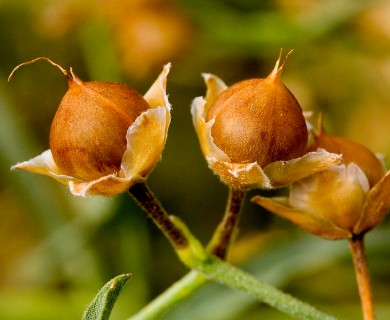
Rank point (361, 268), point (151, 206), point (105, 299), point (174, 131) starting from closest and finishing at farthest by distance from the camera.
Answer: point (105, 299) → point (151, 206) → point (361, 268) → point (174, 131)

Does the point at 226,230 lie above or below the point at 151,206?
below

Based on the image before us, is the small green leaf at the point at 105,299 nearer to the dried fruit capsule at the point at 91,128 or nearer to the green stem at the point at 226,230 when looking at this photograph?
the dried fruit capsule at the point at 91,128

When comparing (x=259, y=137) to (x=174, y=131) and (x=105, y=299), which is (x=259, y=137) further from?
(x=174, y=131)

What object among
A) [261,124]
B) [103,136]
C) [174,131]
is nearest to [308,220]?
[261,124]

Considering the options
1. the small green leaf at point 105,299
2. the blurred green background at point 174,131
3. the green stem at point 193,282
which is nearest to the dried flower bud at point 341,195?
the green stem at point 193,282

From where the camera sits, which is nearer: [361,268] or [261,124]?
[261,124]

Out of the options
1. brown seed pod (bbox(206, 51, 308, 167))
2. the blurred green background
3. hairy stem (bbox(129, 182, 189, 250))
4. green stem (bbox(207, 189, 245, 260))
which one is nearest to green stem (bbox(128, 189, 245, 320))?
green stem (bbox(207, 189, 245, 260))

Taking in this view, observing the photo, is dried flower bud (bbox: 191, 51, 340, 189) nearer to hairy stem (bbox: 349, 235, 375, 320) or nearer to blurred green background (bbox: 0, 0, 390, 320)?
hairy stem (bbox: 349, 235, 375, 320)
